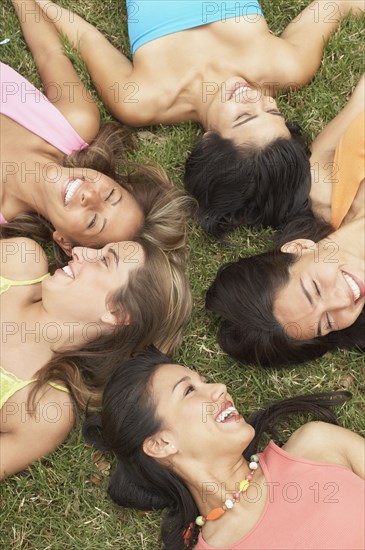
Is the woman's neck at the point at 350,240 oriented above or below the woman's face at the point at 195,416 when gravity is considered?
above

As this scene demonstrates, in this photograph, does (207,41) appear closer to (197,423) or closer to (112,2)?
(112,2)

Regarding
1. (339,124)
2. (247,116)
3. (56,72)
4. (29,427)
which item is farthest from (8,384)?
(339,124)

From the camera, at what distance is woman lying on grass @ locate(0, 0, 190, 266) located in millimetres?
3559

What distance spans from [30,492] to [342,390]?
1774mm

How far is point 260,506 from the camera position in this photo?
129 inches

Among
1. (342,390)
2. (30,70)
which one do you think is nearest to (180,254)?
(342,390)

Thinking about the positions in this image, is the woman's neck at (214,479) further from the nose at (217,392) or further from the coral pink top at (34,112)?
the coral pink top at (34,112)

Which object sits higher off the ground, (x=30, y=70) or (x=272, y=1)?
(x=272, y=1)

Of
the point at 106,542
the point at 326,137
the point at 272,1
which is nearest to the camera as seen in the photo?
the point at 106,542

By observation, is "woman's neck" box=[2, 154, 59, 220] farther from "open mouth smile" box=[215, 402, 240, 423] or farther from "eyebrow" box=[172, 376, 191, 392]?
"open mouth smile" box=[215, 402, 240, 423]

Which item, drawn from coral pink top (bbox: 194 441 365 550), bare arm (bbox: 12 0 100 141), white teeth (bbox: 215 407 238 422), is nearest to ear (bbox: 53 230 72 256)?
bare arm (bbox: 12 0 100 141)

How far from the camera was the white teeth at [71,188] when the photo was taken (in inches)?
138

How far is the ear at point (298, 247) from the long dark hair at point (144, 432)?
0.78 metres

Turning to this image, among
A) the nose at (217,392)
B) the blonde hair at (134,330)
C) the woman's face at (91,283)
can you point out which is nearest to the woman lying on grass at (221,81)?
the blonde hair at (134,330)
